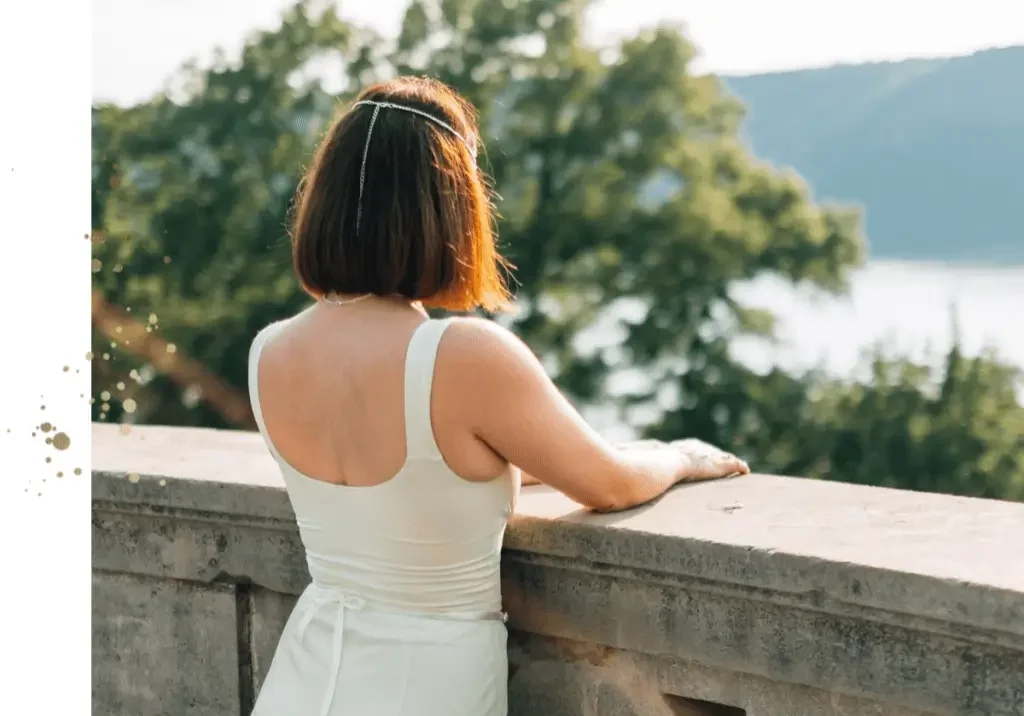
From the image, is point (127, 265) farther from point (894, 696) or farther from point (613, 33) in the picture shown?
point (894, 696)

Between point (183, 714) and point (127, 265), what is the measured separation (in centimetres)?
1870

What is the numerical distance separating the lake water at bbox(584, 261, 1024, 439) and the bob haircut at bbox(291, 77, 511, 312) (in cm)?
1561

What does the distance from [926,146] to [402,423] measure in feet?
105

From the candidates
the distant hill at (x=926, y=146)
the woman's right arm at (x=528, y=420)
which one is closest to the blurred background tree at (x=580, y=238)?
the distant hill at (x=926, y=146)

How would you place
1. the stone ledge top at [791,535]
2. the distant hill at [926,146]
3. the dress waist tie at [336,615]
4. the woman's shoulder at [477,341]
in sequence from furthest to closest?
1. the distant hill at [926,146]
2. the dress waist tie at [336,615]
3. the woman's shoulder at [477,341]
4. the stone ledge top at [791,535]

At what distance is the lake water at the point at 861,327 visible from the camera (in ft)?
60.0

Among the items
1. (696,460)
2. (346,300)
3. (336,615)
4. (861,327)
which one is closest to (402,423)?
(346,300)

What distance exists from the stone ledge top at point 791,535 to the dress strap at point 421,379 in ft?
0.97

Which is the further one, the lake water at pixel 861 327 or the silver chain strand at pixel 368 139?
the lake water at pixel 861 327

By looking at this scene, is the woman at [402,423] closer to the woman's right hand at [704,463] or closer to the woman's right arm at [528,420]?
the woman's right arm at [528,420]

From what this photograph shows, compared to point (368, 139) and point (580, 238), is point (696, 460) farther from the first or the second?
point (580, 238)

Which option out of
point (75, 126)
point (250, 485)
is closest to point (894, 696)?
point (250, 485)

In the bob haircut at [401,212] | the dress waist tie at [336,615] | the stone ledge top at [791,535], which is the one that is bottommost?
the dress waist tie at [336,615]

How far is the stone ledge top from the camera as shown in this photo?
1.34 m
